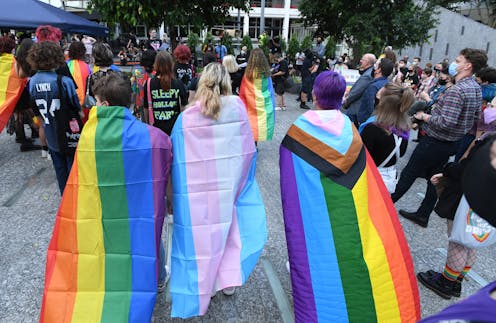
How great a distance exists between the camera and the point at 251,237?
2.56 metres

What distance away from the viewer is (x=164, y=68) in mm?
3920

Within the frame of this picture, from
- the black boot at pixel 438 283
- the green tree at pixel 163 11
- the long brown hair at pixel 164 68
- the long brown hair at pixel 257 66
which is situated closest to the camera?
the black boot at pixel 438 283

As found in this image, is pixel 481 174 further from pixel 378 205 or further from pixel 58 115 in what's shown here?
pixel 58 115

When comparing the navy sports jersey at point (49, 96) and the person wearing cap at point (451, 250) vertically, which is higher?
the navy sports jersey at point (49, 96)

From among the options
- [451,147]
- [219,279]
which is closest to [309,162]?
[219,279]

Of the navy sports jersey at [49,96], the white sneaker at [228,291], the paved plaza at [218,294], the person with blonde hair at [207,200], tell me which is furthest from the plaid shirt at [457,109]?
the navy sports jersey at [49,96]

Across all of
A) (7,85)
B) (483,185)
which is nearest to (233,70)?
(7,85)

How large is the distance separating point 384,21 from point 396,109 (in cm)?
1101

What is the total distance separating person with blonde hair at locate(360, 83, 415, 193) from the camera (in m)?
3.07

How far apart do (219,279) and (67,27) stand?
7.57 metres

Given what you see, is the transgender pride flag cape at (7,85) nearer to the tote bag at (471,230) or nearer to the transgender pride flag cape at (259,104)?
the transgender pride flag cape at (259,104)

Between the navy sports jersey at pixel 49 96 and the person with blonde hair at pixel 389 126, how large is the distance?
9.68 ft

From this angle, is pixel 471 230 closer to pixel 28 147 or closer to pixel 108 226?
pixel 108 226

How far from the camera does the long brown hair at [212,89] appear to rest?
93.4 inches
